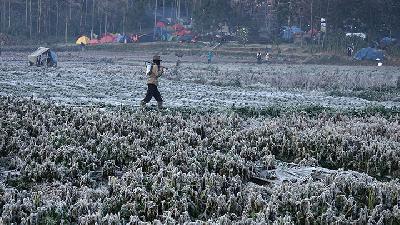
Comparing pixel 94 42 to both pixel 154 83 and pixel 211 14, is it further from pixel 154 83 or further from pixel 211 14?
pixel 154 83

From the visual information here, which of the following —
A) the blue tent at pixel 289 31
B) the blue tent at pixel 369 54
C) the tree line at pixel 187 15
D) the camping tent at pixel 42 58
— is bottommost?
the camping tent at pixel 42 58

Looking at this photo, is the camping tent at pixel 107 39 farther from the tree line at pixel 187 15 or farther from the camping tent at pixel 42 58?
the camping tent at pixel 42 58

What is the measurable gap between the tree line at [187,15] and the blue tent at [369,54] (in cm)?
453

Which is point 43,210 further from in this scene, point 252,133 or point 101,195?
point 252,133

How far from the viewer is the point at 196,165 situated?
8641mm

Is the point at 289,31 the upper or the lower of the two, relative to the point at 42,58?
upper

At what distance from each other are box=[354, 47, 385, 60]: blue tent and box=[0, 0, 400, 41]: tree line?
4.53 metres

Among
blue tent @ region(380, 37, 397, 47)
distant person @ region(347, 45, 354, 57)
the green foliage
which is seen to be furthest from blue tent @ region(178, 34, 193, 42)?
blue tent @ region(380, 37, 397, 47)

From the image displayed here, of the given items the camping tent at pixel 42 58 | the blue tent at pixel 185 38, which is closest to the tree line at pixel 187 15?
the blue tent at pixel 185 38

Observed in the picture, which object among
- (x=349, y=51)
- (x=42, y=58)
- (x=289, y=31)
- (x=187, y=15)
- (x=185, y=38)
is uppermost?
(x=187, y=15)

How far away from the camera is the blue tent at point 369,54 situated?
156ft

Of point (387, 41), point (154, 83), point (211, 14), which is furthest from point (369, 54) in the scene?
point (154, 83)

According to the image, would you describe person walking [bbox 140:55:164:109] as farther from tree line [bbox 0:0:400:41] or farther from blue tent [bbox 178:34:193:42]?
blue tent [bbox 178:34:193:42]

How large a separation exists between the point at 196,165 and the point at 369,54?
43.1 metres
